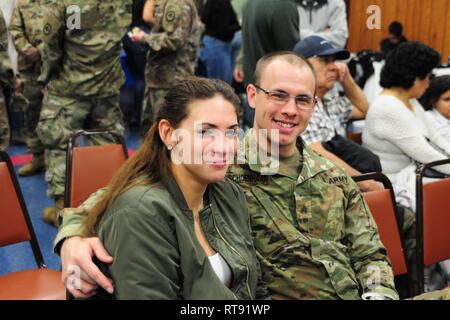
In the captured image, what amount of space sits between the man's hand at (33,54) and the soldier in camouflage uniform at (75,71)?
0.75 m

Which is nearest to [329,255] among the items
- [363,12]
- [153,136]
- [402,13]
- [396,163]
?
[153,136]

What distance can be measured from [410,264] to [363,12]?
444cm

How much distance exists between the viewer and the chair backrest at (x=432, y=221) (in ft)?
7.35

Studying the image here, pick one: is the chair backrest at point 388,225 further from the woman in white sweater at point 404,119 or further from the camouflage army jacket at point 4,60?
the camouflage army jacket at point 4,60

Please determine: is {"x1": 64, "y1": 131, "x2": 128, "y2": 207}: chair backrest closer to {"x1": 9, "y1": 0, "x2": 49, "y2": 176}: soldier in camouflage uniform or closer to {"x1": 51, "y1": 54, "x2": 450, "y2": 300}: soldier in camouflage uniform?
{"x1": 51, "y1": 54, "x2": 450, "y2": 300}: soldier in camouflage uniform

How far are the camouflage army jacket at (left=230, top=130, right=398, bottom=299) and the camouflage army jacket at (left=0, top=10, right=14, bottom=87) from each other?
2034 mm

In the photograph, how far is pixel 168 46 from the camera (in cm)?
435

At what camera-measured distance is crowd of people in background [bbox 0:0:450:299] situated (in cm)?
131

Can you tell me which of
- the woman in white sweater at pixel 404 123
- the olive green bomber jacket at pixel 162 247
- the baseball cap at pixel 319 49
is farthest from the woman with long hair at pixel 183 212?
the woman in white sweater at pixel 404 123

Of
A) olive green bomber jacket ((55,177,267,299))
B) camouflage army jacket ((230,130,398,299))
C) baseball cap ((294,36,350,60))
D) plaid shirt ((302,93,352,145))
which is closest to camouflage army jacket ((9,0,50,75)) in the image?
baseball cap ((294,36,350,60))

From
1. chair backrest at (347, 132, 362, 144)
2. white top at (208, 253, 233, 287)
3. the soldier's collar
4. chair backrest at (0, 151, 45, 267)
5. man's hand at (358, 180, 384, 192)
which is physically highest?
the soldier's collar

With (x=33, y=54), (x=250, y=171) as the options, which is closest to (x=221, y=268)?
(x=250, y=171)

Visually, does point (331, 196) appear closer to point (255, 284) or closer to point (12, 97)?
point (255, 284)

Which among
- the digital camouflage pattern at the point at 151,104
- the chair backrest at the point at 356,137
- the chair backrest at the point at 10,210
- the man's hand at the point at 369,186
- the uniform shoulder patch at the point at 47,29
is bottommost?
the digital camouflage pattern at the point at 151,104
